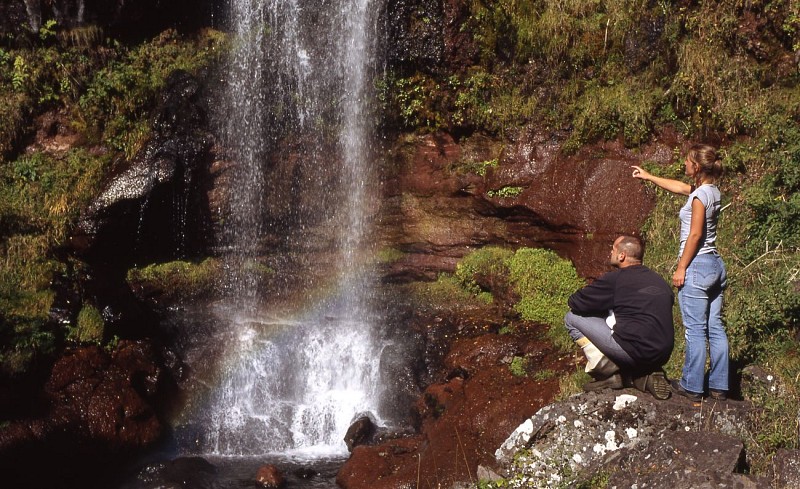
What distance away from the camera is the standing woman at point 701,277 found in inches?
224

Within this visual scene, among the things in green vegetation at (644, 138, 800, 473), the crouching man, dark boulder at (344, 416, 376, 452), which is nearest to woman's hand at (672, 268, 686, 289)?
the crouching man

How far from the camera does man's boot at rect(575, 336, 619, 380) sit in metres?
5.81

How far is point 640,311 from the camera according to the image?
555 centimetres

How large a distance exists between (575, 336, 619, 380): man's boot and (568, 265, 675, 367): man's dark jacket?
228mm

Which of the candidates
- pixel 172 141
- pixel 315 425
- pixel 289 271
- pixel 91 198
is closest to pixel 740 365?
pixel 315 425

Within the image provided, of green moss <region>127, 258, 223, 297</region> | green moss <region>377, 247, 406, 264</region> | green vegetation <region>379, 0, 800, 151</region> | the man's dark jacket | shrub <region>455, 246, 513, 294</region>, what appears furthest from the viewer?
green moss <region>377, 247, 406, 264</region>

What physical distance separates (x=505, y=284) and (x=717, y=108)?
367 centimetres

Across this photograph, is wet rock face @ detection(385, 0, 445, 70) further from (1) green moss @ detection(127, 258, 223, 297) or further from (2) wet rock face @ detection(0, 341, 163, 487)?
(2) wet rock face @ detection(0, 341, 163, 487)

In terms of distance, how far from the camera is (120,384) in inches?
369

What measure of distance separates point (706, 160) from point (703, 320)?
1.27 metres

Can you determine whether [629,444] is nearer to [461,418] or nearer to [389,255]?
[461,418]

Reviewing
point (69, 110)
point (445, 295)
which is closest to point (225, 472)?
point (445, 295)

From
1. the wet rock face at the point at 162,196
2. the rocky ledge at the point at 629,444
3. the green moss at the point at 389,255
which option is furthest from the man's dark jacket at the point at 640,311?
the wet rock face at the point at 162,196

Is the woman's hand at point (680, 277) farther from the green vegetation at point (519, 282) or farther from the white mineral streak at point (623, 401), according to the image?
the green vegetation at point (519, 282)
